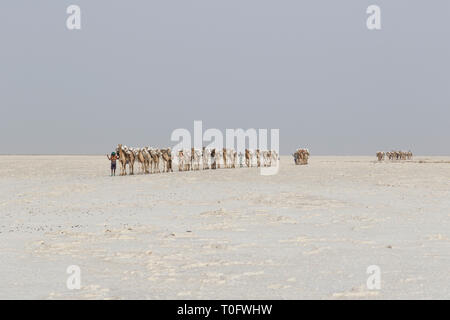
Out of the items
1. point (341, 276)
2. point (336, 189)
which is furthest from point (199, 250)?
point (336, 189)

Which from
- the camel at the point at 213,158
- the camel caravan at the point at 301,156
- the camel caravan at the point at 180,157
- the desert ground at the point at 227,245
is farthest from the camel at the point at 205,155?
the desert ground at the point at 227,245

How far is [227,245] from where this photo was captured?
418 inches

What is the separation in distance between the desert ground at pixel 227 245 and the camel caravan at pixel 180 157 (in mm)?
15012

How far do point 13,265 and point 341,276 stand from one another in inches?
212

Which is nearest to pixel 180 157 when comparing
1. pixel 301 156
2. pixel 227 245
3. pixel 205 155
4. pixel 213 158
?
pixel 205 155

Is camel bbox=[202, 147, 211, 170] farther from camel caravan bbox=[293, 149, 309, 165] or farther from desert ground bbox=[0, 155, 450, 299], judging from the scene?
desert ground bbox=[0, 155, 450, 299]

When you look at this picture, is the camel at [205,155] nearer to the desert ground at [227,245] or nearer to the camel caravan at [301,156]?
the camel caravan at [301,156]

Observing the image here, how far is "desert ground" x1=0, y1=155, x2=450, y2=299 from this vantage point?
Answer: 7148 mm

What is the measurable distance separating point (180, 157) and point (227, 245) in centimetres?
3256

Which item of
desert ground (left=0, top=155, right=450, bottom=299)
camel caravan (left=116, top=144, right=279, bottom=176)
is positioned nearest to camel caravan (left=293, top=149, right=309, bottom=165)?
camel caravan (left=116, top=144, right=279, bottom=176)

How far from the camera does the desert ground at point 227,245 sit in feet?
23.5

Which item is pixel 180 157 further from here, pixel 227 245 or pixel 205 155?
pixel 227 245

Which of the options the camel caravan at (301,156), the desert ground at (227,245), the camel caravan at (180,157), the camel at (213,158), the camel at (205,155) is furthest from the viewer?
the camel caravan at (301,156)

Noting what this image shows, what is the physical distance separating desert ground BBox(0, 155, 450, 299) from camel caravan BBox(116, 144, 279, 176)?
15.0 m
